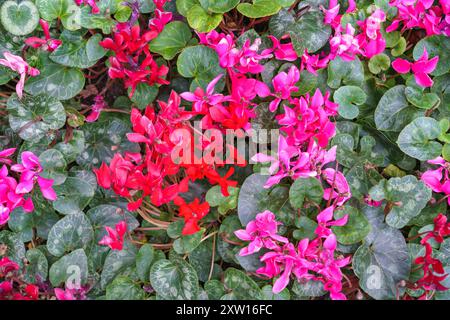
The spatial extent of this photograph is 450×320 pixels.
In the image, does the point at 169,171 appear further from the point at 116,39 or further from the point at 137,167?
the point at 116,39

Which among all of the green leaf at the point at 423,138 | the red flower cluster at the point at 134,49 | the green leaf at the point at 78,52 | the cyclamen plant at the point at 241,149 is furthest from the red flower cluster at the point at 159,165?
the green leaf at the point at 423,138

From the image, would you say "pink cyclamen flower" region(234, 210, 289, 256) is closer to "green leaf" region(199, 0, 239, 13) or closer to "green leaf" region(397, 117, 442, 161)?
"green leaf" region(397, 117, 442, 161)

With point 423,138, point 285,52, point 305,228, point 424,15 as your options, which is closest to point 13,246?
point 305,228

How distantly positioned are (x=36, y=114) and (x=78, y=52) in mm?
186

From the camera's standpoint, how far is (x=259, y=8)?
1.07m

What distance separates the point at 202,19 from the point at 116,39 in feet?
0.69

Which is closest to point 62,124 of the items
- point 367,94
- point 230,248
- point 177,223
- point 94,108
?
point 94,108

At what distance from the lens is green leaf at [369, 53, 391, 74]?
3.77 ft

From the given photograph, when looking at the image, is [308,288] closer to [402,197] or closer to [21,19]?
[402,197]

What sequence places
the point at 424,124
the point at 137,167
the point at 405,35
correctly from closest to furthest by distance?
1. the point at 137,167
2. the point at 424,124
3. the point at 405,35

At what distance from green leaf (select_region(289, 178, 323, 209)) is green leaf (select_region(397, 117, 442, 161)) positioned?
0.76ft

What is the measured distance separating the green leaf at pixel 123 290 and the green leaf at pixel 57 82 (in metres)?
0.48

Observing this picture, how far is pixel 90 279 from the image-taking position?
1149 mm

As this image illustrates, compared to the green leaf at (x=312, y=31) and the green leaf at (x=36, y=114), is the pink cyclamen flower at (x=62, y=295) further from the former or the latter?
the green leaf at (x=312, y=31)
